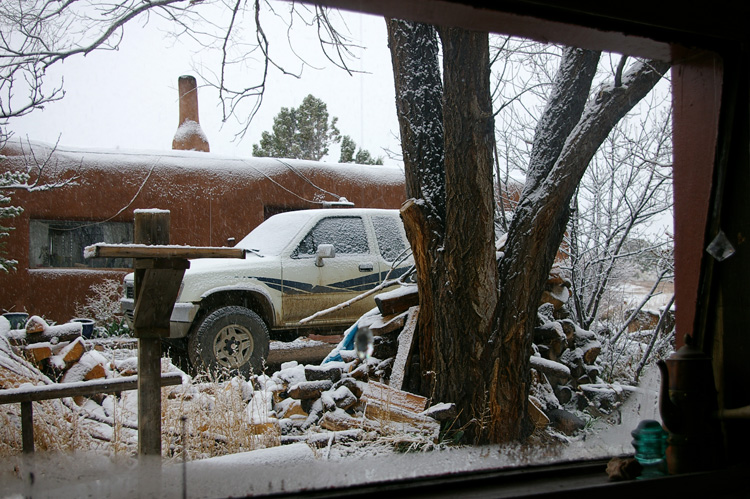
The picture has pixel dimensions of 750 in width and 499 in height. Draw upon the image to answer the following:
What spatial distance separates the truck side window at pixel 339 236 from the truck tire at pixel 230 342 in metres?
1.05

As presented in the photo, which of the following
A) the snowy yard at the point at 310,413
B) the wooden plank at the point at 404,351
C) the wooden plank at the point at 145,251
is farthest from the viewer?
the wooden plank at the point at 404,351

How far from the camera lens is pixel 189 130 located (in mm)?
7629

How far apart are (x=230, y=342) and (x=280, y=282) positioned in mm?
844

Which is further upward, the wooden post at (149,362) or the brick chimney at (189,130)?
the brick chimney at (189,130)

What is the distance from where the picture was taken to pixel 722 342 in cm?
143

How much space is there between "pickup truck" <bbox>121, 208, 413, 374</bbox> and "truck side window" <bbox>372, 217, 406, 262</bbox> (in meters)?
0.01

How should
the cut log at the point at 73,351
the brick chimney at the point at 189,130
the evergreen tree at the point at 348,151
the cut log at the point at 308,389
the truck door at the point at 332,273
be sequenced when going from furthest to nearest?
the evergreen tree at the point at 348,151
the brick chimney at the point at 189,130
the truck door at the point at 332,273
the cut log at the point at 73,351
the cut log at the point at 308,389

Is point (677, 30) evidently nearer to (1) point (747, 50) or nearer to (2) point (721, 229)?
(1) point (747, 50)

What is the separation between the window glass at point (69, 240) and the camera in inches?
259

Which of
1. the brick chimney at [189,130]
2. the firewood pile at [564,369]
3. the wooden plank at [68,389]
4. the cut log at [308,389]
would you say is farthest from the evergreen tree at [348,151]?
the wooden plank at [68,389]

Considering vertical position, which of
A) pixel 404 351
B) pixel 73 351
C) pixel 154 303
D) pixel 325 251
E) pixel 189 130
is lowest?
pixel 73 351

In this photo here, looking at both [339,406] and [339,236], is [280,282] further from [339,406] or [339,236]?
[339,406]

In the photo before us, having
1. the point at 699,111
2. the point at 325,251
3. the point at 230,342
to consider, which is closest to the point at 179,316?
the point at 230,342

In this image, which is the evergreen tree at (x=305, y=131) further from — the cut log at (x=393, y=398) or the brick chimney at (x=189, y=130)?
the cut log at (x=393, y=398)
